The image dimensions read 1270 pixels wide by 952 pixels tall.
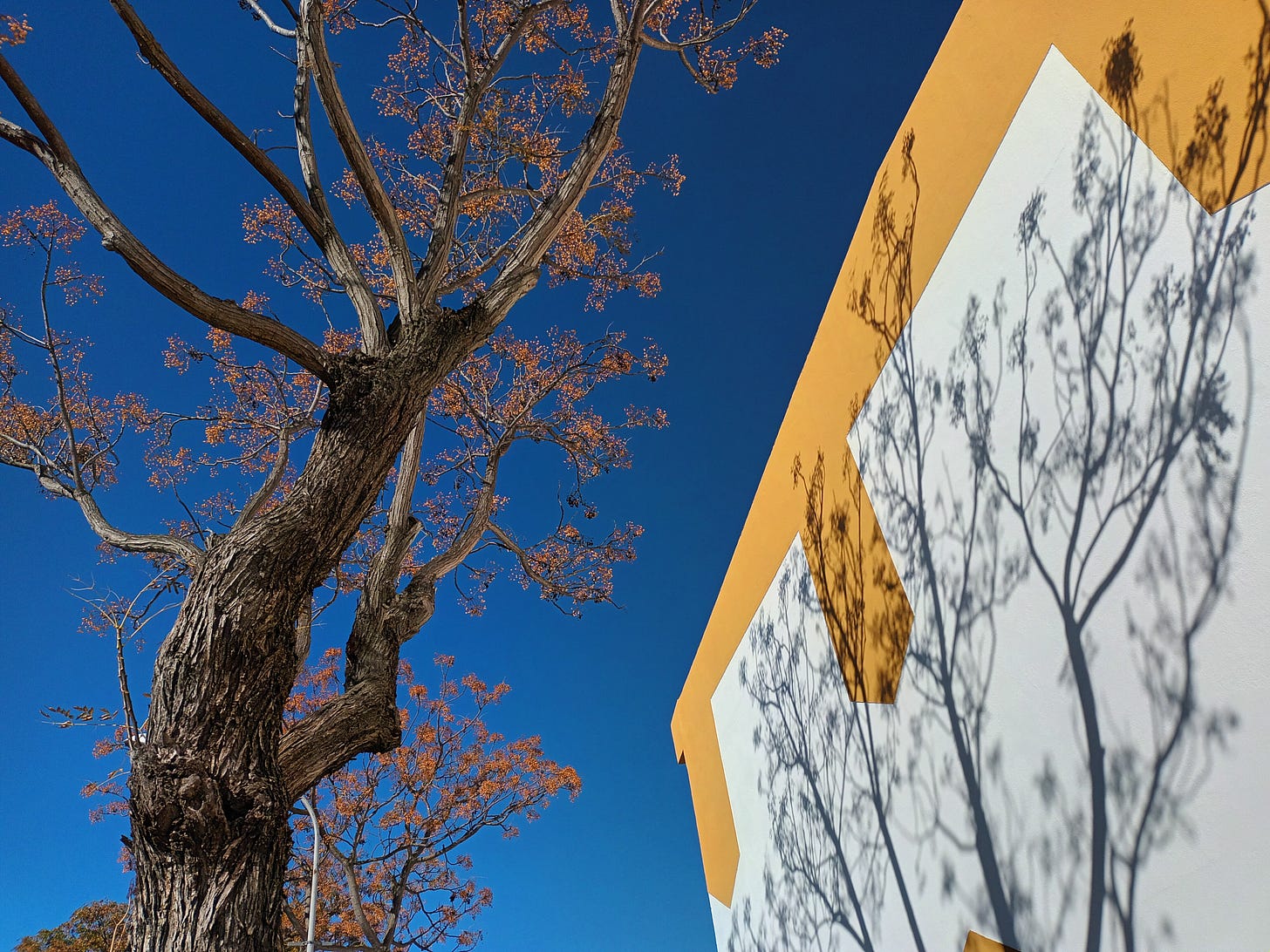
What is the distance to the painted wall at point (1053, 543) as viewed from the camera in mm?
1954

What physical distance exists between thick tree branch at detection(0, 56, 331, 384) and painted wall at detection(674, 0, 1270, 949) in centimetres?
262

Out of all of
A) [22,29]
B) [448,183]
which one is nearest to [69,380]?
[22,29]

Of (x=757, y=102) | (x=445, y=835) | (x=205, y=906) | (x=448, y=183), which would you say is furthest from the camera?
(x=757, y=102)

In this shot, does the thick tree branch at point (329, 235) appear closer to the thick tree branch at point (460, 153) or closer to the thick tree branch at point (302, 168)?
the thick tree branch at point (302, 168)

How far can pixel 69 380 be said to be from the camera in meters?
6.03

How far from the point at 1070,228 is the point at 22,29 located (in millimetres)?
4388

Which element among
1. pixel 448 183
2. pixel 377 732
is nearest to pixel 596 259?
pixel 448 183

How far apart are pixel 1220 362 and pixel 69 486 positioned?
18.8 ft

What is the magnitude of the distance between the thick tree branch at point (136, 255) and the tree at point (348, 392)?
10 millimetres

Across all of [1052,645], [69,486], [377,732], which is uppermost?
[69,486]

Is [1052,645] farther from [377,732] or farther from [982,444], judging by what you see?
[377,732]

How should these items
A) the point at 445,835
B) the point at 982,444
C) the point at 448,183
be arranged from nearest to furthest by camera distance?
the point at 982,444 → the point at 448,183 → the point at 445,835

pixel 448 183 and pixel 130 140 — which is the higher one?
pixel 130 140

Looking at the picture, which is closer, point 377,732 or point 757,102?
point 377,732
